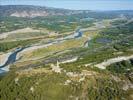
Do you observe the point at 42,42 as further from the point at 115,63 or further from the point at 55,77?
the point at 55,77

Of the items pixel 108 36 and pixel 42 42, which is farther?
pixel 108 36

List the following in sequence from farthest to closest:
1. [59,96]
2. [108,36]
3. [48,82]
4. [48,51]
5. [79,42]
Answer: [108,36] → [79,42] → [48,51] → [48,82] → [59,96]

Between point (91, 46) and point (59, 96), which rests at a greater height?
point (59, 96)

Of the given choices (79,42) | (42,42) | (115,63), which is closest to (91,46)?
(79,42)

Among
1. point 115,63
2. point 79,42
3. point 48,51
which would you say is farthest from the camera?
point 79,42

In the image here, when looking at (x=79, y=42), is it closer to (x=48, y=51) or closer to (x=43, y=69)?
(x=48, y=51)

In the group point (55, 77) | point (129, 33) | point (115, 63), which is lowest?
point (129, 33)

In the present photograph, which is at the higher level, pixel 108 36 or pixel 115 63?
pixel 115 63

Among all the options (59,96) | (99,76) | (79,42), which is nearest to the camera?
(59,96)

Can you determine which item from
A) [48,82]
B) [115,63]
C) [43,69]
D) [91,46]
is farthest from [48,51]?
[48,82]
